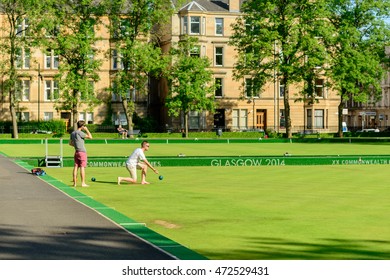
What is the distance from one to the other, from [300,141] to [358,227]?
5892cm

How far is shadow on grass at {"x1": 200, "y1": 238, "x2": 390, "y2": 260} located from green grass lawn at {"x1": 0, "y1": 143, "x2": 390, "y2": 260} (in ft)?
0.05

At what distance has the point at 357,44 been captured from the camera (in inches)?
3302

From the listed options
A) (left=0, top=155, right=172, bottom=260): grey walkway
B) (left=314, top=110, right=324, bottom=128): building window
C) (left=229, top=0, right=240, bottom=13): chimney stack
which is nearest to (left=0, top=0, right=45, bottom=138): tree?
(left=229, top=0, right=240, bottom=13): chimney stack

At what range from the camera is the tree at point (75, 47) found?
81375 millimetres

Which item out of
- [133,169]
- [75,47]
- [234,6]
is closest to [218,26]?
[234,6]

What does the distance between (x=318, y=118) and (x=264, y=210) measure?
8739 centimetres

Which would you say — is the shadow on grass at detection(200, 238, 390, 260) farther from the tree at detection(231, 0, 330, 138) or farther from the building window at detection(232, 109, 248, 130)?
the building window at detection(232, 109, 248, 130)

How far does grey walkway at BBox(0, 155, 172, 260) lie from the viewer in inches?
484

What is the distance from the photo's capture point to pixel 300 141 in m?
74.8

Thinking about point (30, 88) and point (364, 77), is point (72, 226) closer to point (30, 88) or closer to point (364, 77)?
point (364, 77)

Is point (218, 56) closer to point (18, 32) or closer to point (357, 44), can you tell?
point (357, 44)

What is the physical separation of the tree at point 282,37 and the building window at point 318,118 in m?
25.3

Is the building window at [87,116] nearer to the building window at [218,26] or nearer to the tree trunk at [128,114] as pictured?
the tree trunk at [128,114]
